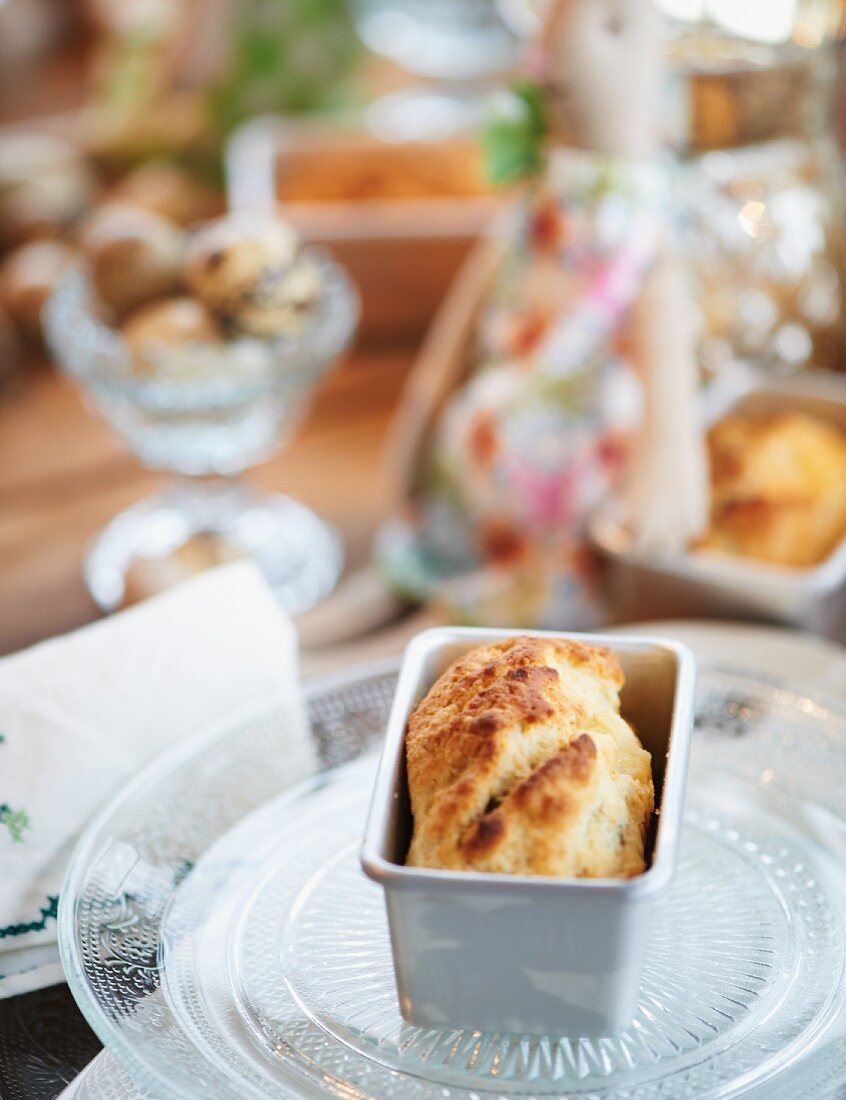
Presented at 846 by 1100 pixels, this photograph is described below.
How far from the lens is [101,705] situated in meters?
0.48

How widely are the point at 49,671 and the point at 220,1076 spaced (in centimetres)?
18

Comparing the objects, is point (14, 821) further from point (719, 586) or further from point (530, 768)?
point (719, 586)

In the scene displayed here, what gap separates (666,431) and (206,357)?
26 centimetres

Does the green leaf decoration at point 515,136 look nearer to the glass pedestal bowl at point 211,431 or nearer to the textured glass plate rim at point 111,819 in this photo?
the glass pedestal bowl at point 211,431

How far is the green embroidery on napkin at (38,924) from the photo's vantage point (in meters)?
0.44

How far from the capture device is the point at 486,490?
0.75m

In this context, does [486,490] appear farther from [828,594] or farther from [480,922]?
[480,922]

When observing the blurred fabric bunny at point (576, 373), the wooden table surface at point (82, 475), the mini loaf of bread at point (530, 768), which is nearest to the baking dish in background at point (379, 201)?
the wooden table surface at point (82, 475)

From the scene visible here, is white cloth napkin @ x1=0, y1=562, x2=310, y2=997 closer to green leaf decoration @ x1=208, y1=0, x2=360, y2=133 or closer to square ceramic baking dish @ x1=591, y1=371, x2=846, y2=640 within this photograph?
square ceramic baking dish @ x1=591, y1=371, x2=846, y2=640

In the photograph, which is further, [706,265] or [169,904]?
[706,265]

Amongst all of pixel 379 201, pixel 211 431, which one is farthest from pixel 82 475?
pixel 379 201

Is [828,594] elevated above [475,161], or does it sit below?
below

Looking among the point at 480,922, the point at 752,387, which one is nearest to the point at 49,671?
the point at 480,922

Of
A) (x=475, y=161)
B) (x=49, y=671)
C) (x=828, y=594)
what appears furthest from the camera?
(x=475, y=161)
